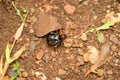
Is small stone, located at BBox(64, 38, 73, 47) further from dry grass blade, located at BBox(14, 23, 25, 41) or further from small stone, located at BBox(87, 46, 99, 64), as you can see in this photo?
dry grass blade, located at BBox(14, 23, 25, 41)

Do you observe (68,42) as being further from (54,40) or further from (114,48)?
(114,48)

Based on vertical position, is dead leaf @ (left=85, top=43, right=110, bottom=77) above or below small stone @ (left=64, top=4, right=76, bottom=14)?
below

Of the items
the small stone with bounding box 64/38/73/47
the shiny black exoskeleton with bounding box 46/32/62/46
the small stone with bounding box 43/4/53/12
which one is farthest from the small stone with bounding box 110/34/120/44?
the small stone with bounding box 43/4/53/12

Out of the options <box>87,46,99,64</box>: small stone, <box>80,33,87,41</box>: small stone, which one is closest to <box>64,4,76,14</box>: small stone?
<box>80,33,87,41</box>: small stone

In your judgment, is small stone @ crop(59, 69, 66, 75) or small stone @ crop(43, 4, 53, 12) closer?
small stone @ crop(59, 69, 66, 75)

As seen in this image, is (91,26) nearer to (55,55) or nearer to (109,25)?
(109,25)

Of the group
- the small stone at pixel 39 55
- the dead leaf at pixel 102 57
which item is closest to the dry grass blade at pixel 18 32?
the small stone at pixel 39 55

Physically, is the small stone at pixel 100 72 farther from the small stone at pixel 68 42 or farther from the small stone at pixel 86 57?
the small stone at pixel 68 42

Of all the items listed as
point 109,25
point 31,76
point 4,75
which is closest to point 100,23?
point 109,25

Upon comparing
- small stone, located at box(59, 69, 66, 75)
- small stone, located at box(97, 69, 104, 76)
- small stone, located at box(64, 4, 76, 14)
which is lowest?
small stone, located at box(97, 69, 104, 76)
